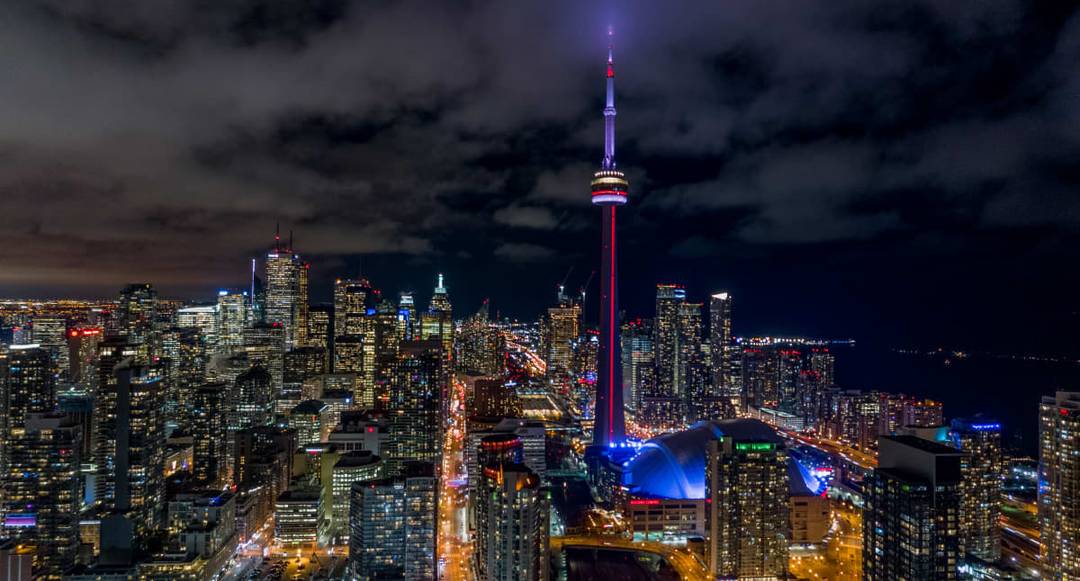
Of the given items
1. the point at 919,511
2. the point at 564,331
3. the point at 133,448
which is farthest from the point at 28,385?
the point at 564,331

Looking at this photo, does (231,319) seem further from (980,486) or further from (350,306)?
(980,486)

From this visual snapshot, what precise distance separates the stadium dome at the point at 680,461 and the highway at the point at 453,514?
8.54m

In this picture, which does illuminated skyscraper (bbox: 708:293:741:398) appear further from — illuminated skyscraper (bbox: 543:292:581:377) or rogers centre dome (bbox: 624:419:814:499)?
rogers centre dome (bbox: 624:419:814:499)

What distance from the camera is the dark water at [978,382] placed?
4788 cm

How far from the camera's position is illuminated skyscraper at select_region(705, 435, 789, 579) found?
83.7ft

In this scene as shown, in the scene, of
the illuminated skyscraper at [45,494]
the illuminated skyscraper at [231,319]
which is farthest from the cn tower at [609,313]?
the illuminated skyscraper at [231,319]

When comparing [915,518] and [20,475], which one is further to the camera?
[20,475]

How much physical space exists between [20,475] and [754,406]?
55070mm

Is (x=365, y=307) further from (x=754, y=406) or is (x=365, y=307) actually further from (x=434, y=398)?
(x=754, y=406)

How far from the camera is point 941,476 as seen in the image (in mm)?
16578

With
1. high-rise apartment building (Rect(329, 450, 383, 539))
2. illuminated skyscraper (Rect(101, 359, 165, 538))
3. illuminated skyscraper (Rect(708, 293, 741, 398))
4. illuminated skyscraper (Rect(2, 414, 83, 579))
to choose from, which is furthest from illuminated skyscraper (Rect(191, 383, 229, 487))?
illuminated skyscraper (Rect(708, 293, 741, 398))

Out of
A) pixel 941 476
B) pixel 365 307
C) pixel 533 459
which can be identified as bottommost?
pixel 533 459

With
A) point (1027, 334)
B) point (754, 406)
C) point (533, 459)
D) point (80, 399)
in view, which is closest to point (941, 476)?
point (533, 459)

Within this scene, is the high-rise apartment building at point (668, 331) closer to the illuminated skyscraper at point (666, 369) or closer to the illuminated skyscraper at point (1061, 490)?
the illuminated skyscraper at point (666, 369)
